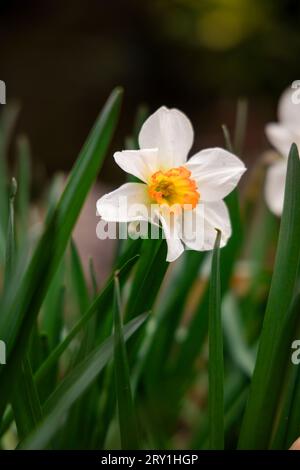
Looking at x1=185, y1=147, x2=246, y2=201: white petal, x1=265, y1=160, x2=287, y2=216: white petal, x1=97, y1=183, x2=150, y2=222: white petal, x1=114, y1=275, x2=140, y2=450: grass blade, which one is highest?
x1=185, y1=147, x2=246, y2=201: white petal

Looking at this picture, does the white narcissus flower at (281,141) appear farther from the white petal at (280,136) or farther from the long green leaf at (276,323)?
the long green leaf at (276,323)

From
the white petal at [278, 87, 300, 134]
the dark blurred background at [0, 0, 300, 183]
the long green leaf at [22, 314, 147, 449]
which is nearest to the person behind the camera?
the long green leaf at [22, 314, 147, 449]

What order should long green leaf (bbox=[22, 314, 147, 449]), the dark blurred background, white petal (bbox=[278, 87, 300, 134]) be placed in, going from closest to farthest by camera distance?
long green leaf (bbox=[22, 314, 147, 449]) < white petal (bbox=[278, 87, 300, 134]) < the dark blurred background

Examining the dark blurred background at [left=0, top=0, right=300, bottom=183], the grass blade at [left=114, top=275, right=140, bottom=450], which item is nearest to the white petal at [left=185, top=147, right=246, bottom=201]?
the grass blade at [left=114, top=275, right=140, bottom=450]

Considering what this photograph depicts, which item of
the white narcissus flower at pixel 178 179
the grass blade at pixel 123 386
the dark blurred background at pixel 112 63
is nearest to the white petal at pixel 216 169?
the white narcissus flower at pixel 178 179

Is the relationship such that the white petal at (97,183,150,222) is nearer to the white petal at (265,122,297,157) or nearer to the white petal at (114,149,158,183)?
the white petal at (114,149,158,183)

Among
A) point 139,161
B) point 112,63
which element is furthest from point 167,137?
point 112,63
